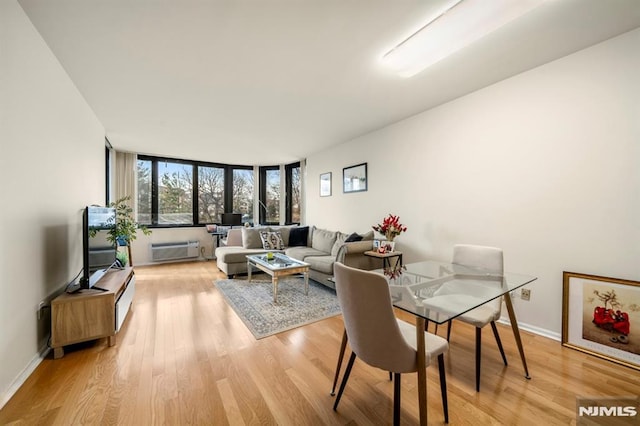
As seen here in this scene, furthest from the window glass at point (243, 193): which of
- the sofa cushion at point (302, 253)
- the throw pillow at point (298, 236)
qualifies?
the sofa cushion at point (302, 253)

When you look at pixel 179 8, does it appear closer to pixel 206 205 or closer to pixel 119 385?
pixel 119 385

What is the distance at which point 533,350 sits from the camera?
208 cm

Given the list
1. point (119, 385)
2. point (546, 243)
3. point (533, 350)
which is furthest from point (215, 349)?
point (546, 243)

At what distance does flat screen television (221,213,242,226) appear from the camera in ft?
19.9

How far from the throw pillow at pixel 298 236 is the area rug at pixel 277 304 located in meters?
1.09

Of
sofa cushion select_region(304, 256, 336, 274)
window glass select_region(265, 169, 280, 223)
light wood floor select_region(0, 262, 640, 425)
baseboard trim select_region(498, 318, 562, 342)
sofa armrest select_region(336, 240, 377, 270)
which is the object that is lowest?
light wood floor select_region(0, 262, 640, 425)

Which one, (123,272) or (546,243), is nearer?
(546,243)

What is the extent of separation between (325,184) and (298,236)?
1.22 meters

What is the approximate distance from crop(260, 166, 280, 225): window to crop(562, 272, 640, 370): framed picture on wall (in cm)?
574

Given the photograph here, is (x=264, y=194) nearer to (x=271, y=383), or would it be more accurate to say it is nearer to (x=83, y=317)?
(x=83, y=317)

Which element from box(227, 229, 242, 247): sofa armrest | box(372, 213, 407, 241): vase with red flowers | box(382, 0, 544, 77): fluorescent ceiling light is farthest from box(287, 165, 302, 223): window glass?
box(382, 0, 544, 77): fluorescent ceiling light

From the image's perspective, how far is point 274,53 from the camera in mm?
2045

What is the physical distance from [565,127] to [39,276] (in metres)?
4.49

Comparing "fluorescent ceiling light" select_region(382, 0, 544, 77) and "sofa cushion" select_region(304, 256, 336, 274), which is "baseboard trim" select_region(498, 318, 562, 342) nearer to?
"sofa cushion" select_region(304, 256, 336, 274)
